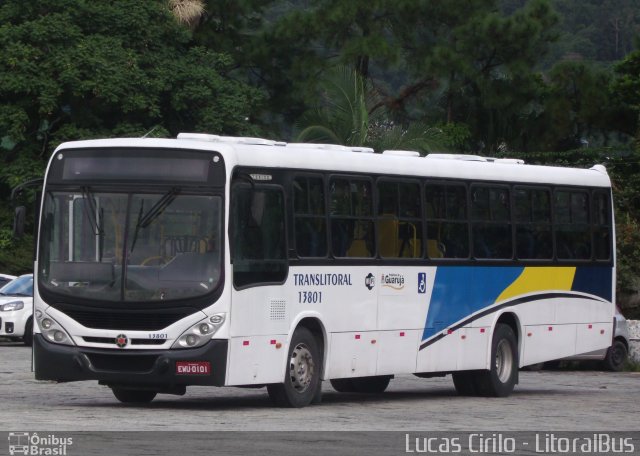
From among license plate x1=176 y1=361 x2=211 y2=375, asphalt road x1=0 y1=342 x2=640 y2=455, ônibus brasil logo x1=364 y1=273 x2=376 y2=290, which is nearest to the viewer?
asphalt road x1=0 y1=342 x2=640 y2=455

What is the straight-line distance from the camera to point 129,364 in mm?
15844

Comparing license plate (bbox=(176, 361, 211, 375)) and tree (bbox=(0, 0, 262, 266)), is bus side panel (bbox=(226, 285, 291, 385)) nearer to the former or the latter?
license plate (bbox=(176, 361, 211, 375))

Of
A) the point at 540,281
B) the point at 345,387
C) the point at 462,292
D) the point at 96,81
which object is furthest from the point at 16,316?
the point at 462,292

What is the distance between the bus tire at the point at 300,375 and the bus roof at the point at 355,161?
6.16ft

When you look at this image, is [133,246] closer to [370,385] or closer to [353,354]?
[353,354]

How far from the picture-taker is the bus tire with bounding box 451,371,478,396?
20641mm

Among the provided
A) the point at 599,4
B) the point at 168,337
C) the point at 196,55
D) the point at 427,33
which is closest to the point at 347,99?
the point at 196,55

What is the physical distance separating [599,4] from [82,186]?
290 feet

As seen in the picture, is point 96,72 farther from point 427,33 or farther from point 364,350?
point 364,350

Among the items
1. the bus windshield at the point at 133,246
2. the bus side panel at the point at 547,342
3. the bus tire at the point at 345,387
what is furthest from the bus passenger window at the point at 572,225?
the bus windshield at the point at 133,246

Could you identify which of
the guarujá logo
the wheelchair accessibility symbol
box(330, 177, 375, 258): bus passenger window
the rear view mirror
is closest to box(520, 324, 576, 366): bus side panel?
the wheelchair accessibility symbol

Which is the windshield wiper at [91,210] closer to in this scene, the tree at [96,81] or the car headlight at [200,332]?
the car headlight at [200,332]

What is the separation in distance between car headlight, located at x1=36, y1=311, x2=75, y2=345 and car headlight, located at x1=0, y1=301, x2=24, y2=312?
667 inches

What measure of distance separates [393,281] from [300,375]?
2.11m
